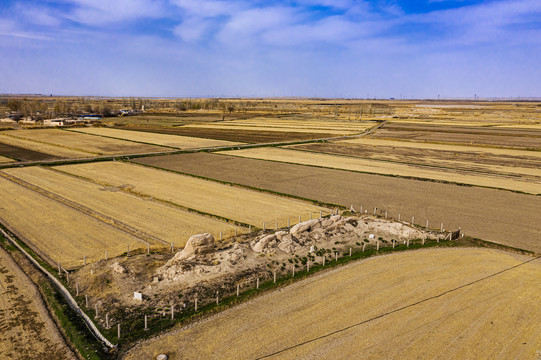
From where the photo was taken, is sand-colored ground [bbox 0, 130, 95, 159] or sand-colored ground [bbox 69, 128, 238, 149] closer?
sand-colored ground [bbox 0, 130, 95, 159]

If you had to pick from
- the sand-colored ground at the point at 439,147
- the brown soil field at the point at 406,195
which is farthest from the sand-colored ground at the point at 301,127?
the brown soil field at the point at 406,195

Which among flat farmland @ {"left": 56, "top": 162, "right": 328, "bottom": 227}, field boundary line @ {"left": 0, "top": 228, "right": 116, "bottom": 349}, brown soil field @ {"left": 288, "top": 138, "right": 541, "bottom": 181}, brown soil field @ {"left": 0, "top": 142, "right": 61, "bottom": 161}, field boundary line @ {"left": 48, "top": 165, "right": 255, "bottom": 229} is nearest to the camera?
field boundary line @ {"left": 0, "top": 228, "right": 116, "bottom": 349}

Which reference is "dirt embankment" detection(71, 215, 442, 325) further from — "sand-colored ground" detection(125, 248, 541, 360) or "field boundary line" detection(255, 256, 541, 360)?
"field boundary line" detection(255, 256, 541, 360)

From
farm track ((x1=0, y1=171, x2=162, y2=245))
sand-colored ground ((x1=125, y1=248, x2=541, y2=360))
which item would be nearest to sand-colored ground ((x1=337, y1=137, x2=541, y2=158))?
sand-colored ground ((x1=125, y1=248, x2=541, y2=360))

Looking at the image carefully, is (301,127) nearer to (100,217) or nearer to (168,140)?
(168,140)

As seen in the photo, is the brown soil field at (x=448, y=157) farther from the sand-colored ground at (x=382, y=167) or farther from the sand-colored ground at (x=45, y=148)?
the sand-colored ground at (x=45, y=148)

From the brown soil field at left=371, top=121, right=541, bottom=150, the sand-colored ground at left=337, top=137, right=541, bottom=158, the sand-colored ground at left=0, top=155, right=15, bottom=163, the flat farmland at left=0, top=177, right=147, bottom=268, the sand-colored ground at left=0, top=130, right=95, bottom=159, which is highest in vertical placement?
the brown soil field at left=371, top=121, right=541, bottom=150

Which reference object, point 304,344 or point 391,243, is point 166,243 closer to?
point 304,344

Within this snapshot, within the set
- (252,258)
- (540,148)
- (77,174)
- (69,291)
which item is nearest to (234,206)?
(252,258)
